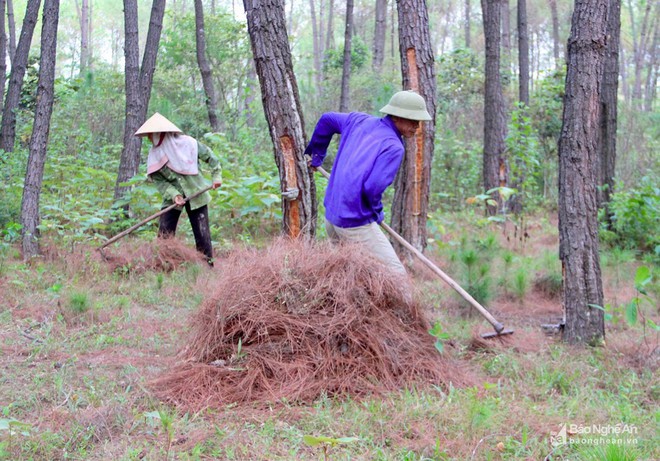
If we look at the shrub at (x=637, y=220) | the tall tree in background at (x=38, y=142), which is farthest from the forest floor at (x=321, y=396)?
the shrub at (x=637, y=220)

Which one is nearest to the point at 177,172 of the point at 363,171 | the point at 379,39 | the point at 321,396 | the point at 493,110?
the point at 363,171

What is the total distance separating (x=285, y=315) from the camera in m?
4.30

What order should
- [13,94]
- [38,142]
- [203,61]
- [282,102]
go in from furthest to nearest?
1. [203,61]
2. [13,94]
3. [38,142]
4. [282,102]

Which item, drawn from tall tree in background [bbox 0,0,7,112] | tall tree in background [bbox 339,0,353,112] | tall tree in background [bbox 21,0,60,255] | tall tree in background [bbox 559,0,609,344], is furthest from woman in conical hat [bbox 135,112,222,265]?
tall tree in background [bbox 0,0,7,112]

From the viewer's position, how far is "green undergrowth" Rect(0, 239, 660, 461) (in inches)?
134

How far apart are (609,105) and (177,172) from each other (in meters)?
6.39

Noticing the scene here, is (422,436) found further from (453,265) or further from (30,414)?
(453,265)

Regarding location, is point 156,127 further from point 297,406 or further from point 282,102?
point 297,406

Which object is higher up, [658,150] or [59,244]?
[658,150]

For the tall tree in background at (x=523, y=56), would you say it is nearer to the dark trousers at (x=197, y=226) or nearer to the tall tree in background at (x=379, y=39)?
the tall tree in background at (x=379, y=39)

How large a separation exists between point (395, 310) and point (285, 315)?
809 millimetres

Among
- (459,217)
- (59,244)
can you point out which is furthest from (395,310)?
(459,217)

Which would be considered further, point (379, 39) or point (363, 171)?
point (379, 39)

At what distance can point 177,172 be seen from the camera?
7664mm
